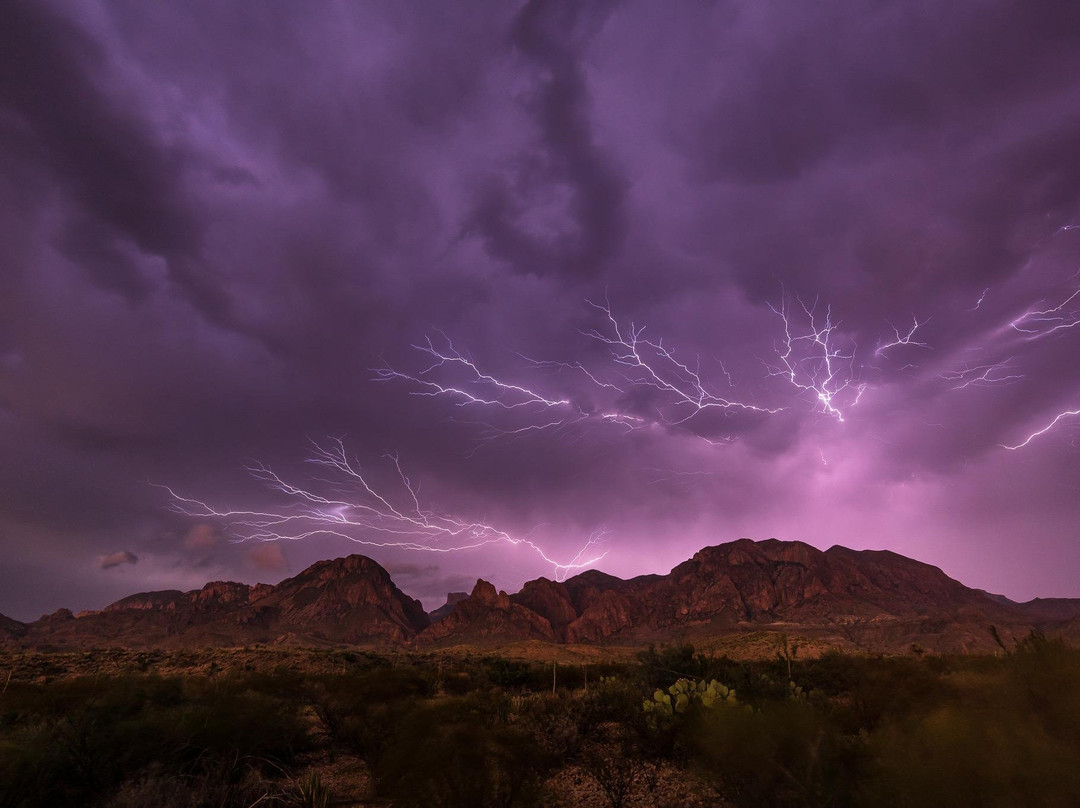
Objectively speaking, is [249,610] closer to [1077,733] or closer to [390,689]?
[390,689]

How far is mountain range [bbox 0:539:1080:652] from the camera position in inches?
4737

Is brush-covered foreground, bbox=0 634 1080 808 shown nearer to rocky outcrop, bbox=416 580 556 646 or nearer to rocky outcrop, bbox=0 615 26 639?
rocky outcrop, bbox=0 615 26 639

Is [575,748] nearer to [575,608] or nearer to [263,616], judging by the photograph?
[263,616]

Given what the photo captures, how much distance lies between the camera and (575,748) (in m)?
9.16

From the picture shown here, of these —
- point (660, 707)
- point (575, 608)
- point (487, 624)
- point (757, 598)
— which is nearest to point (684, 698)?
point (660, 707)

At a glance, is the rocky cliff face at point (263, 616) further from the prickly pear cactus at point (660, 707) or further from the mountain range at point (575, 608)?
the prickly pear cactus at point (660, 707)

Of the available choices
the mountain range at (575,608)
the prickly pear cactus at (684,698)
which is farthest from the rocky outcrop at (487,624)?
the prickly pear cactus at (684,698)

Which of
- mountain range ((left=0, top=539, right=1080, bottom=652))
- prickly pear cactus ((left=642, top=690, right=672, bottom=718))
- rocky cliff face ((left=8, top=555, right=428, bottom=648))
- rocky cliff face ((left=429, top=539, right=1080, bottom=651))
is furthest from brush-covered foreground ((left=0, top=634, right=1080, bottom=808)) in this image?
rocky cliff face ((left=429, top=539, right=1080, bottom=651))

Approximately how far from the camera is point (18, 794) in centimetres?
634

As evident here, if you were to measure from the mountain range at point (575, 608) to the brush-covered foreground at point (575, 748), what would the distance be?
→ 109655 millimetres

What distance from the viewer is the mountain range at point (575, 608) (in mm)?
120331

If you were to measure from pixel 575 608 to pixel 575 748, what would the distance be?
19533 centimetres

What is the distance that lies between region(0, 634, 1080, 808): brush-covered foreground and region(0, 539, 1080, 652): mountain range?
360 ft

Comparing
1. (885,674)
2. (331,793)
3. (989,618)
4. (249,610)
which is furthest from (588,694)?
(249,610)
